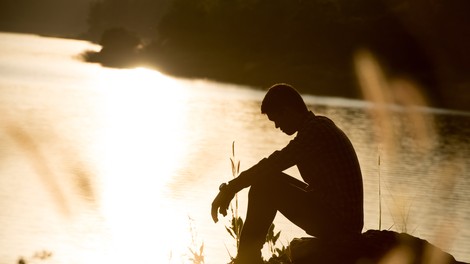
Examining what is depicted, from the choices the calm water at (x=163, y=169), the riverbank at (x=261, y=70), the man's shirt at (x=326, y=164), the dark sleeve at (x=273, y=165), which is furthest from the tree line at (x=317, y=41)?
the dark sleeve at (x=273, y=165)

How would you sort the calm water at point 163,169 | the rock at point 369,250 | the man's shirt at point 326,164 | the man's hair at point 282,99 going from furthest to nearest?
the calm water at point 163,169, the rock at point 369,250, the man's shirt at point 326,164, the man's hair at point 282,99

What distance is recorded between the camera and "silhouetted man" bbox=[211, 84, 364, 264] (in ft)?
21.6

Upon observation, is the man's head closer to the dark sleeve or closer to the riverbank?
the dark sleeve

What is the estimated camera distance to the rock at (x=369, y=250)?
22.0ft

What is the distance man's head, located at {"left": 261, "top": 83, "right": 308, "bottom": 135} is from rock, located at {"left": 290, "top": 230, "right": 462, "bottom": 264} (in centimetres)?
99

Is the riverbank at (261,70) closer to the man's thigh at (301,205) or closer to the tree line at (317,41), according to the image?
the tree line at (317,41)

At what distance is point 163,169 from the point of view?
27.0 meters

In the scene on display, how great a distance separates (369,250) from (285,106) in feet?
4.26

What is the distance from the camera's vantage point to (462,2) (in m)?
76.3

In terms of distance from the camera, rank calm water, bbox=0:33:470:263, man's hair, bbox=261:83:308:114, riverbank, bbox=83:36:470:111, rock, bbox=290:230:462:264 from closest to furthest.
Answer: man's hair, bbox=261:83:308:114 < rock, bbox=290:230:462:264 < calm water, bbox=0:33:470:263 < riverbank, bbox=83:36:470:111

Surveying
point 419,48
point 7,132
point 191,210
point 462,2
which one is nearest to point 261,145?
point 7,132

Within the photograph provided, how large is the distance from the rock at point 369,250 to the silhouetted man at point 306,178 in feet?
0.28

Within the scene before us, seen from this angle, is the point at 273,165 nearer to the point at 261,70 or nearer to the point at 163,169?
the point at 163,169

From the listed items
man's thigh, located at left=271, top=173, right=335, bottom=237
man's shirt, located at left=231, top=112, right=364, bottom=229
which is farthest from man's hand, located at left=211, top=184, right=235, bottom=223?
man's thigh, located at left=271, top=173, right=335, bottom=237
